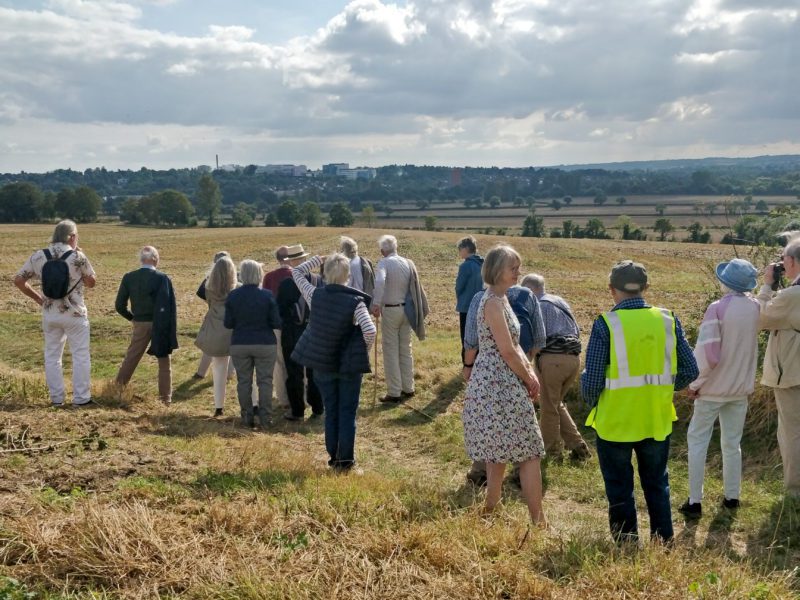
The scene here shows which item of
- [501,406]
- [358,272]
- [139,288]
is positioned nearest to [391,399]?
[358,272]

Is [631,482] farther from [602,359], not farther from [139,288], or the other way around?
[139,288]

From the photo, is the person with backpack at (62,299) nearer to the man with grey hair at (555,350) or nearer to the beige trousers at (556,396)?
the man with grey hair at (555,350)

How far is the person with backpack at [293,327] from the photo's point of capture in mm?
8469

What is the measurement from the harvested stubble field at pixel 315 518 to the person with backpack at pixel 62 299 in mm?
365

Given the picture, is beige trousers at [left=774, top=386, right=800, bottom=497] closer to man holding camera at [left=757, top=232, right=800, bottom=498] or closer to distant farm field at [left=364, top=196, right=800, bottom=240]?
man holding camera at [left=757, top=232, right=800, bottom=498]

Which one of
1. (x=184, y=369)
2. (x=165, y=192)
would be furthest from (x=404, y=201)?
(x=184, y=369)

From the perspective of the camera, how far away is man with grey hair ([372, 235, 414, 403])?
8.92 metres

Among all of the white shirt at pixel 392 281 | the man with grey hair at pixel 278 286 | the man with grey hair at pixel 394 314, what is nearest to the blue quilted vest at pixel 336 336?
the man with grey hair at pixel 278 286

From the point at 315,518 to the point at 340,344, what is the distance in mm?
2028

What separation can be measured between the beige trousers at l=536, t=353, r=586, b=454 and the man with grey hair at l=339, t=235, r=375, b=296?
9.01 feet

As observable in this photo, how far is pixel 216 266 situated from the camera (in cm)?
849

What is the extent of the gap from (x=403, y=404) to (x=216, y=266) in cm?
300

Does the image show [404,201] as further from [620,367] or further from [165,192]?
[620,367]

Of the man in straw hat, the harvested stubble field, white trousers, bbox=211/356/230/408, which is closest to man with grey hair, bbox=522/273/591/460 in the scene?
the harvested stubble field
